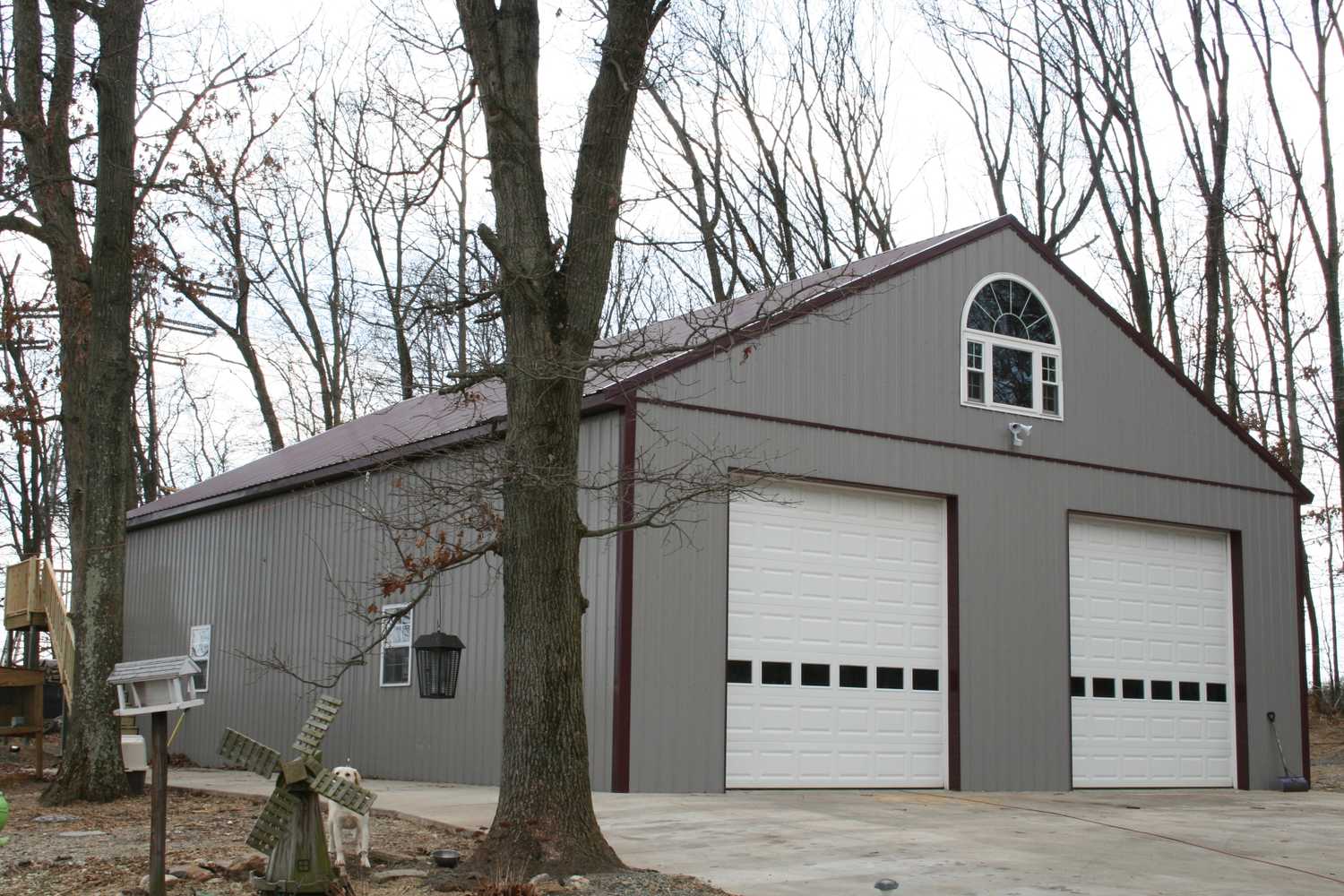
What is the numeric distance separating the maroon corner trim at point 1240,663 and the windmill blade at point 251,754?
12853 millimetres

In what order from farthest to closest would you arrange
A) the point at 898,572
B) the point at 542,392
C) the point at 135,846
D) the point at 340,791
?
the point at 898,572
the point at 135,846
the point at 542,392
the point at 340,791

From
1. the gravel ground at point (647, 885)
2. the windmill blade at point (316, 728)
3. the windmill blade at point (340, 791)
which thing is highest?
the windmill blade at point (316, 728)

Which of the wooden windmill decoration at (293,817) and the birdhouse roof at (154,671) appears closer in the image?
the wooden windmill decoration at (293,817)

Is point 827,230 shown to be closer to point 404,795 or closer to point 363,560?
point 363,560

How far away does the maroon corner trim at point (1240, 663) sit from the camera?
53.5ft

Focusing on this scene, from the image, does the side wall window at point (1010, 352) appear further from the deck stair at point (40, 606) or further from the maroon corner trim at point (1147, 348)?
the deck stair at point (40, 606)

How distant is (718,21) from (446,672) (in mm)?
21565

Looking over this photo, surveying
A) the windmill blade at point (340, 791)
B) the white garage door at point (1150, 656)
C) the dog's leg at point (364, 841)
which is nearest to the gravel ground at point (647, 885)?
the windmill blade at point (340, 791)

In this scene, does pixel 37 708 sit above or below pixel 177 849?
above

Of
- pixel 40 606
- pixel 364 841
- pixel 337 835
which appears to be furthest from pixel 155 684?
pixel 40 606

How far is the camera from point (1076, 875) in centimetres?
835

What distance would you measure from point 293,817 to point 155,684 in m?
1.17

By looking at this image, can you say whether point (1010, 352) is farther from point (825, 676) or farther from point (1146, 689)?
point (825, 676)

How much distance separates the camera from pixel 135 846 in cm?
923
